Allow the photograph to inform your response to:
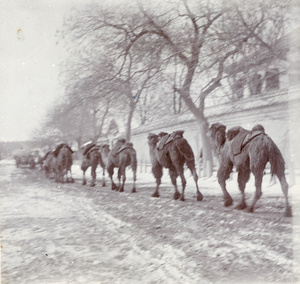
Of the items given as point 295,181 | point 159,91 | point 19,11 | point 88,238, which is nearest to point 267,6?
point 159,91

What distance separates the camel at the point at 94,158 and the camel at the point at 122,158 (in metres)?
0.06

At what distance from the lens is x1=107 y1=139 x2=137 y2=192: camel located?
265 centimetres

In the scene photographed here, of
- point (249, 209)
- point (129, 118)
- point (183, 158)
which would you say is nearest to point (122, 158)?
point (129, 118)

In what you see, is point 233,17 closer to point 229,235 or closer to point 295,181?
point 295,181

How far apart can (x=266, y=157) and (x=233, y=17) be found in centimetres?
107

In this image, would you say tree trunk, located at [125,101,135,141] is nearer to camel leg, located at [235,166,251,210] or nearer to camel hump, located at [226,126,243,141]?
camel hump, located at [226,126,243,141]

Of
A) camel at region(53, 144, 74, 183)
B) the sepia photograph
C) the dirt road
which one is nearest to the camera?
the dirt road

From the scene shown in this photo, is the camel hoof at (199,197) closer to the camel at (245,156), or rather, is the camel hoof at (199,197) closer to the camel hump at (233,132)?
the camel at (245,156)

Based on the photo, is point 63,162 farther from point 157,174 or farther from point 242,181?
point 242,181

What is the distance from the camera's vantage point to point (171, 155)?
2598 mm

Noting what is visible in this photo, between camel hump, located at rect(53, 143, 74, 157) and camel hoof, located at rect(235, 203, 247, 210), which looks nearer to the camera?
camel hoof, located at rect(235, 203, 247, 210)

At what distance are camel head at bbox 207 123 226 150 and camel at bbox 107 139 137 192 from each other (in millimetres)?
646

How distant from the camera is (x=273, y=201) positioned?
2.28 metres

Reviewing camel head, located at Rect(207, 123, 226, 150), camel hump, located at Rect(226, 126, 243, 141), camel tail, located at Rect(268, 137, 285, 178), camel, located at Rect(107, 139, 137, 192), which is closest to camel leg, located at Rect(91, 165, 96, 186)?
camel, located at Rect(107, 139, 137, 192)
